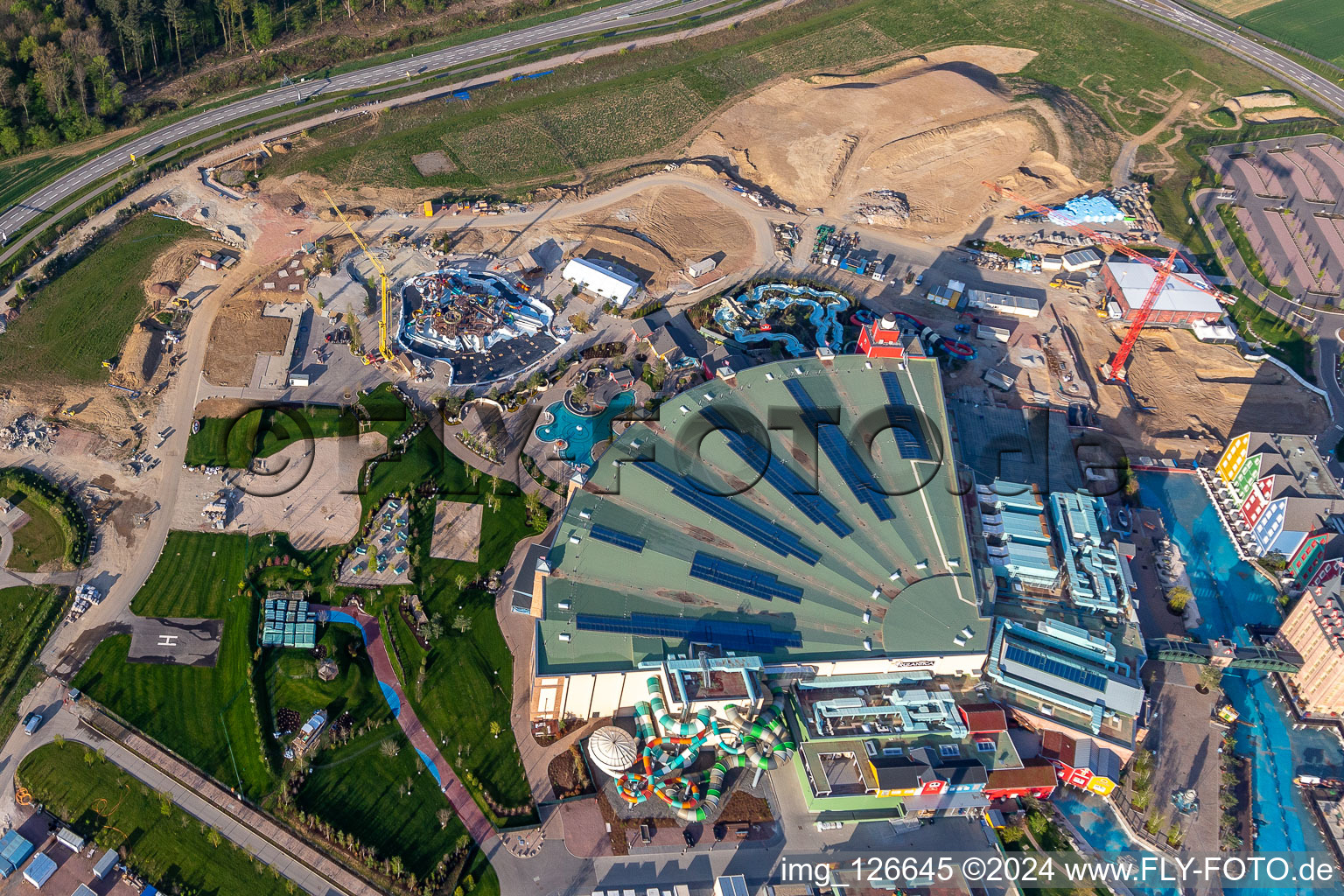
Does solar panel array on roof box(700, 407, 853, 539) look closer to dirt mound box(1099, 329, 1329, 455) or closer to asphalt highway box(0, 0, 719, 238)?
dirt mound box(1099, 329, 1329, 455)

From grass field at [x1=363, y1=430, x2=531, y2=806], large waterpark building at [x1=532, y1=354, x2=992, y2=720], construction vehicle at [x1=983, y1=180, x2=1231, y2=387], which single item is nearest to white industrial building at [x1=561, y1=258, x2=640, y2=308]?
large waterpark building at [x1=532, y1=354, x2=992, y2=720]

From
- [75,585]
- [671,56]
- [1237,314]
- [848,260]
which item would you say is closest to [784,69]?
[671,56]

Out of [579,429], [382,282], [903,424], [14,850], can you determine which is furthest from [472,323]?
[14,850]

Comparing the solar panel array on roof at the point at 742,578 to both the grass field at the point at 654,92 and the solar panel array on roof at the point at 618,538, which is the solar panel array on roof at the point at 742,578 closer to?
the solar panel array on roof at the point at 618,538

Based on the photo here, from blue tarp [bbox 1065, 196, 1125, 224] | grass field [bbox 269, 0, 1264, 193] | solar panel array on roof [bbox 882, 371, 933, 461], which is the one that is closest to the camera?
solar panel array on roof [bbox 882, 371, 933, 461]

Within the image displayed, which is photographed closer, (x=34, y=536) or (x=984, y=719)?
(x=984, y=719)

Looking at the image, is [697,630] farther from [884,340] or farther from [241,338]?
[241,338]
